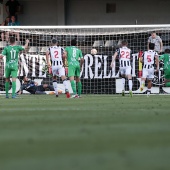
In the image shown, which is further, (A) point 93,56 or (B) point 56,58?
(A) point 93,56

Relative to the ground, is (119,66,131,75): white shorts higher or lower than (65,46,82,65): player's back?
lower

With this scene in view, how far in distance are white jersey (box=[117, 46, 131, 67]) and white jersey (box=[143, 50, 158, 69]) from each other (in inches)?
17.5

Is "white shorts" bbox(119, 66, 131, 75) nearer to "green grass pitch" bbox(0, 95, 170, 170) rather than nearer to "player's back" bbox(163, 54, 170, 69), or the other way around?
"player's back" bbox(163, 54, 170, 69)

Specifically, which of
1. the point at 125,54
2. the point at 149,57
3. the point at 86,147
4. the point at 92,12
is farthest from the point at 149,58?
the point at 86,147

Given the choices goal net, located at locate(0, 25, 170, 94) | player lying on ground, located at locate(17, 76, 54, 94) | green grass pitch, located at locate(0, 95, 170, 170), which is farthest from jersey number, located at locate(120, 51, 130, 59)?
green grass pitch, located at locate(0, 95, 170, 170)

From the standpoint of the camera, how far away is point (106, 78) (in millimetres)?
15875

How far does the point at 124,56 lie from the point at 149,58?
2.26 feet

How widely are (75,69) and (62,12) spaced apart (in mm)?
6922

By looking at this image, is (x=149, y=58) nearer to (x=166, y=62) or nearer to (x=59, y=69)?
(x=166, y=62)

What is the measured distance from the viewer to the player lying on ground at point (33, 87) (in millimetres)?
15945

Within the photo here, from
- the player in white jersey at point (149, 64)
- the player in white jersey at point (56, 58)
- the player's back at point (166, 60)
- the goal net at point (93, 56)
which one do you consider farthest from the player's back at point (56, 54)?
the player's back at point (166, 60)

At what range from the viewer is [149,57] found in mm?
14195

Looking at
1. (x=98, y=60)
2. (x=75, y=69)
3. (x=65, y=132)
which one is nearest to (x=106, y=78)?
(x=98, y=60)

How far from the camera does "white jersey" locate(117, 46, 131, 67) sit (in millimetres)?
14273
